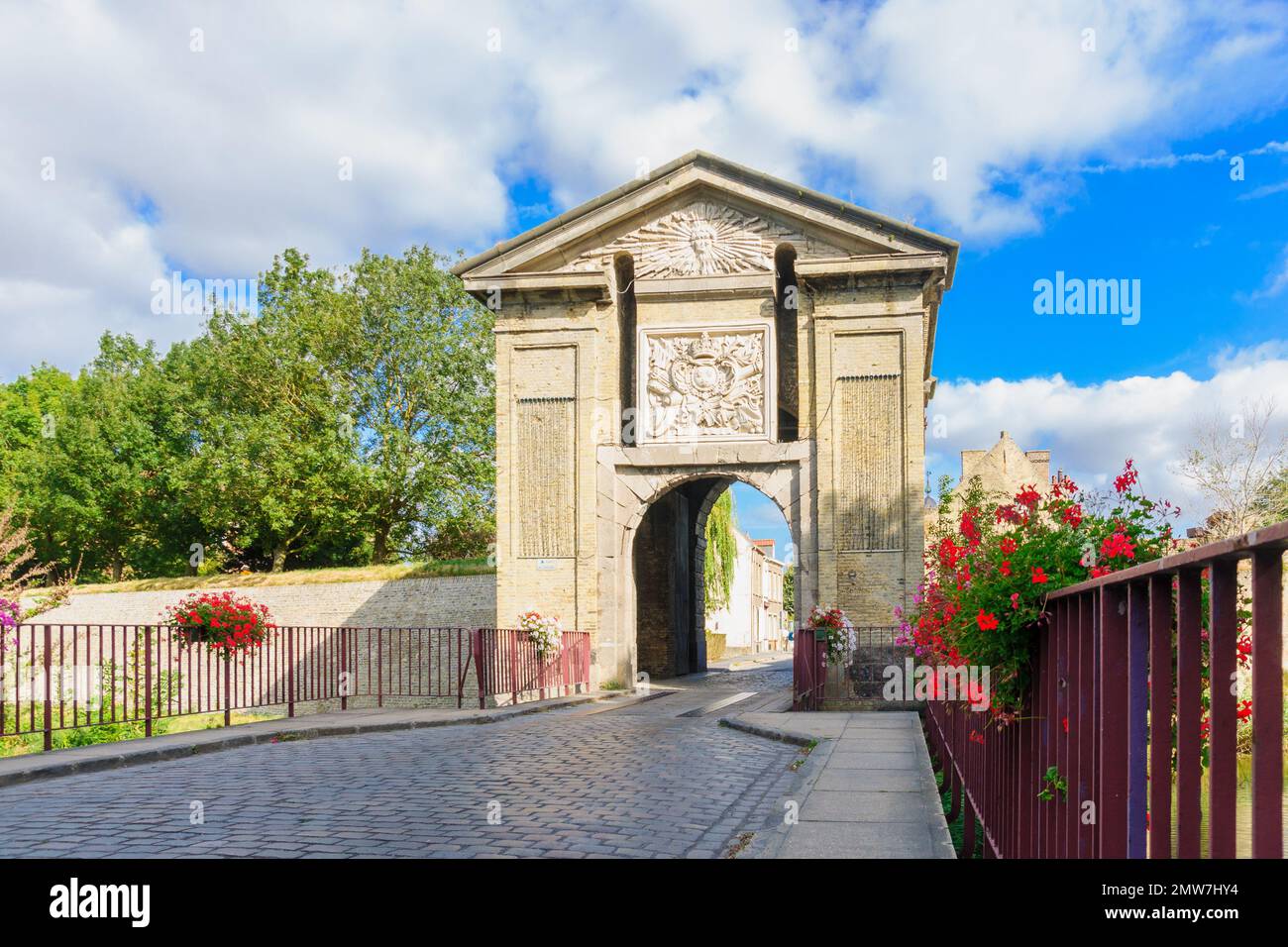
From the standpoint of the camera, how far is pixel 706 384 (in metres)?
21.1

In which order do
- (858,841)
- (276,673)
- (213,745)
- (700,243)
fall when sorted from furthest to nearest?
(700,243) < (276,673) < (213,745) < (858,841)

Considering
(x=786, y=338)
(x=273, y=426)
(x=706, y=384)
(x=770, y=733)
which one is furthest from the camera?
(x=273, y=426)

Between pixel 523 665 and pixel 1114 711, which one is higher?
pixel 1114 711

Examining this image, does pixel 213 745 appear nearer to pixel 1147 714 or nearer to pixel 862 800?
pixel 862 800

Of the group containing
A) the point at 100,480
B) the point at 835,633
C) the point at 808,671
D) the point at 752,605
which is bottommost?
the point at 752,605

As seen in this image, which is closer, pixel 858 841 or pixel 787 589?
pixel 858 841

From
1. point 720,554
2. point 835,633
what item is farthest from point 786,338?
point 720,554

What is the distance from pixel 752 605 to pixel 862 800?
191ft

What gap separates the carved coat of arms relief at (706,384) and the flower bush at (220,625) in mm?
9179

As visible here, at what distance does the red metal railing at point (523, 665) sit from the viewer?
52.1ft

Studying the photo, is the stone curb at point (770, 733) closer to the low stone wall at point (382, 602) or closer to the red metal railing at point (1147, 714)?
the red metal railing at point (1147, 714)

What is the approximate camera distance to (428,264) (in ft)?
115

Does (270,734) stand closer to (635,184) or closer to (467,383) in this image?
(635,184)

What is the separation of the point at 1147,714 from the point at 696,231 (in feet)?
63.4
